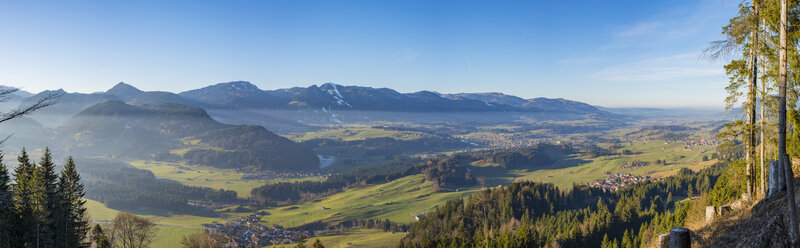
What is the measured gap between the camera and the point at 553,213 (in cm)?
8138

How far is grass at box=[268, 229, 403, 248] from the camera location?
7819 centimetres

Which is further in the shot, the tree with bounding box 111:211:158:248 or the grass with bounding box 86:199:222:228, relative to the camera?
the grass with bounding box 86:199:222:228

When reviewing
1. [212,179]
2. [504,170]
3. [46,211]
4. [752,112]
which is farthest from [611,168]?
[212,179]

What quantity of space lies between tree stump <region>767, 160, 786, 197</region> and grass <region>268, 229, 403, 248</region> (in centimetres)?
6765

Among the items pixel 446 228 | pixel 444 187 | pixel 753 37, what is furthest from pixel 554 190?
pixel 753 37

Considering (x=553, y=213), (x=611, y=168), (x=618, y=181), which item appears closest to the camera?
(x=553, y=213)

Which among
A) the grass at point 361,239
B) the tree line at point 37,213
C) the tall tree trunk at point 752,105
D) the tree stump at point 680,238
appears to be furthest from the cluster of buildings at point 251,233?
the tree stump at point 680,238

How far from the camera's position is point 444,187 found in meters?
146

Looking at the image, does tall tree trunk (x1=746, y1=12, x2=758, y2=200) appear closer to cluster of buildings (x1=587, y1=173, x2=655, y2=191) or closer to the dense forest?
the dense forest

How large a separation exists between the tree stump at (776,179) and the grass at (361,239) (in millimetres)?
67649

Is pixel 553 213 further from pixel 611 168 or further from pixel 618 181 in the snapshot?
pixel 611 168

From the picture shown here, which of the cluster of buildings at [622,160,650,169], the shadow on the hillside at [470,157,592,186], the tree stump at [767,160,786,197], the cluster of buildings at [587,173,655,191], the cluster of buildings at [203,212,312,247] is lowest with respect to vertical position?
the cluster of buildings at [203,212,312,247]

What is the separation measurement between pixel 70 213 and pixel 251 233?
185 feet

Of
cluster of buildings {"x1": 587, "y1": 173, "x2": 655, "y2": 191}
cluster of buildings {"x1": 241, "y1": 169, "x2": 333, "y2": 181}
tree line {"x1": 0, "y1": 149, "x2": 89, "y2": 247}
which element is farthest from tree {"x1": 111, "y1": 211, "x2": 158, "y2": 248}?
cluster of buildings {"x1": 241, "y1": 169, "x2": 333, "y2": 181}
